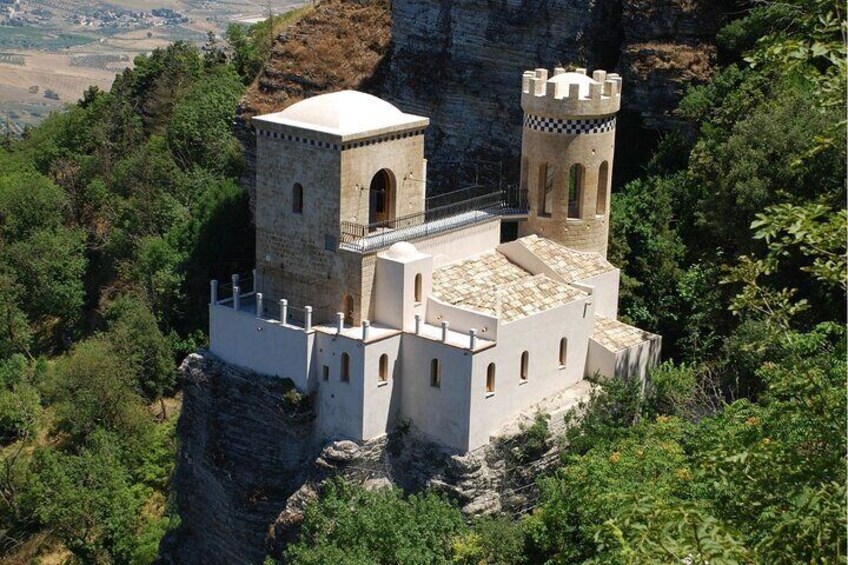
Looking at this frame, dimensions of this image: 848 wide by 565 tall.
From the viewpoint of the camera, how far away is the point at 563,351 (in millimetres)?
33781

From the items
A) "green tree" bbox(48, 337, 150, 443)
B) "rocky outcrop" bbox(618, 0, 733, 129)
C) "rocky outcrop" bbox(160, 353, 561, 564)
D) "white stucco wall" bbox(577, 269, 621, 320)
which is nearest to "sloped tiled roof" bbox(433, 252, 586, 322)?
"white stucco wall" bbox(577, 269, 621, 320)

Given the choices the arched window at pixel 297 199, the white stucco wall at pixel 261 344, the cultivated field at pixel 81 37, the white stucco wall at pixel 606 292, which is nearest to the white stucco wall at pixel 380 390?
the white stucco wall at pixel 261 344

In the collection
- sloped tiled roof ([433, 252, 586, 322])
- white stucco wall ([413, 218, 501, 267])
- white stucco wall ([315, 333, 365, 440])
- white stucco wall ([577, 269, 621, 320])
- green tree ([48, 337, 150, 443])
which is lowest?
green tree ([48, 337, 150, 443])

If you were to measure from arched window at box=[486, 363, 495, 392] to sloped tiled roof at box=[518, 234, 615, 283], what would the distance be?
140 inches

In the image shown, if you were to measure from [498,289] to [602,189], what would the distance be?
4555 mm

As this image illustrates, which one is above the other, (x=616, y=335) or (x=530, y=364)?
(x=616, y=335)

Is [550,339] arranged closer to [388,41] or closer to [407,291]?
[407,291]

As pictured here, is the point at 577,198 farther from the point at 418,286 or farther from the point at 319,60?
the point at 319,60

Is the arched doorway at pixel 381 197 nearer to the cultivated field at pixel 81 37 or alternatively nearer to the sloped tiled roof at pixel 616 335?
the sloped tiled roof at pixel 616 335

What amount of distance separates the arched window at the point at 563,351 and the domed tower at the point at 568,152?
336 cm

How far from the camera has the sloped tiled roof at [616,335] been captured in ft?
113

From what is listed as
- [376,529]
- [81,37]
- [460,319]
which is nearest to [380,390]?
[460,319]

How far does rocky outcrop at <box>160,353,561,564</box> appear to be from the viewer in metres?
32.3

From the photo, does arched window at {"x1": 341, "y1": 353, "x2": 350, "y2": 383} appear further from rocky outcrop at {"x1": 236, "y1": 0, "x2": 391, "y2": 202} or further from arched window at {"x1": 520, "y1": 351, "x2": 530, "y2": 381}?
rocky outcrop at {"x1": 236, "y1": 0, "x2": 391, "y2": 202}
